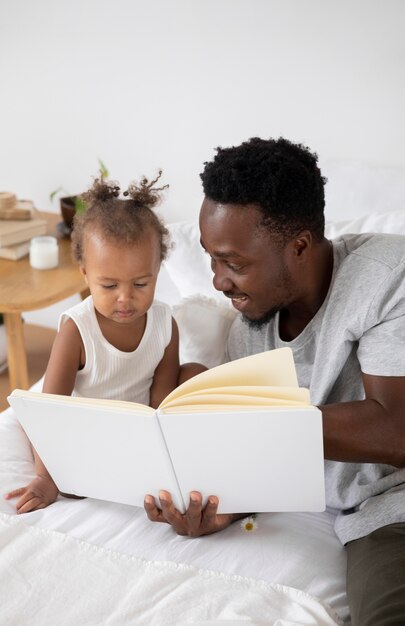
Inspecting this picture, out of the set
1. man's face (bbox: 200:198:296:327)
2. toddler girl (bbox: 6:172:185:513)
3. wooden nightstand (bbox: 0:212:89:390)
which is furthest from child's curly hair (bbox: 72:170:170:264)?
wooden nightstand (bbox: 0:212:89:390)

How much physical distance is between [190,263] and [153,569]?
2.77 feet

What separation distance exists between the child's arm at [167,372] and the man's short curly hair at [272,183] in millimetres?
422

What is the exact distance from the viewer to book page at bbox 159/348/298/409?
1.14 metres

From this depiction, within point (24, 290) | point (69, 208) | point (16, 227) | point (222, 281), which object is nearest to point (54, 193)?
point (69, 208)

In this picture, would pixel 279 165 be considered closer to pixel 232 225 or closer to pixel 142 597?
pixel 232 225

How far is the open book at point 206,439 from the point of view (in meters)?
1.10

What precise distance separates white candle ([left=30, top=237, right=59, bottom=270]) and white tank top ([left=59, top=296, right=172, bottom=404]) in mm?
648

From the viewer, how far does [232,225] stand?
50.8 inches

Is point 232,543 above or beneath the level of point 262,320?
beneath

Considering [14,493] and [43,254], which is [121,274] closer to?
[14,493]

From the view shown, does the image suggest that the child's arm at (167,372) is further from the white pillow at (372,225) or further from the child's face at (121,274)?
the white pillow at (372,225)

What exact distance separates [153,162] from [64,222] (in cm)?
34

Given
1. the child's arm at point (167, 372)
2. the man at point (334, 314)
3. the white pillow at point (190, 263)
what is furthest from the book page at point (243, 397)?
the white pillow at point (190, 263)

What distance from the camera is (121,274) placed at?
151 centimetres
